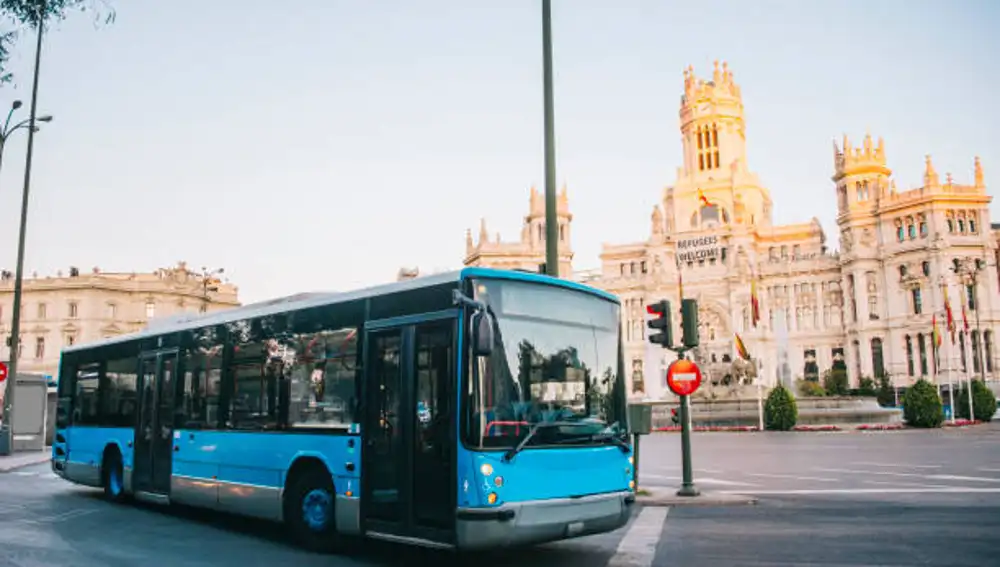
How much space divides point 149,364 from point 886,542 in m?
10.8

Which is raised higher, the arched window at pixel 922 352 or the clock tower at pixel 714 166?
the clock tower at pixel 714 166

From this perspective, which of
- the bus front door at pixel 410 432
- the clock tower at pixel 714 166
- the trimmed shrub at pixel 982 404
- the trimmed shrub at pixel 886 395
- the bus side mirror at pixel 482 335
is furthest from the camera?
the clock tower at pixel 714 166

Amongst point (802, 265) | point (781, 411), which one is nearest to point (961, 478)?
point (781, 411)

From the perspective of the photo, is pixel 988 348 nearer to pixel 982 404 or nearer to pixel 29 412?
pixel 982 404

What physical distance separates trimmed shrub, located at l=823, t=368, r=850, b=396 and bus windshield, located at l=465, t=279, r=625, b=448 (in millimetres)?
69714

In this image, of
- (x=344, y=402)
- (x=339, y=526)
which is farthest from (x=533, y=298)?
(x=339, y=526)

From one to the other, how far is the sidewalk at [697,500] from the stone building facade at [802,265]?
5386 centimetres

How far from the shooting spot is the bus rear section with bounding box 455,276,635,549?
700cm

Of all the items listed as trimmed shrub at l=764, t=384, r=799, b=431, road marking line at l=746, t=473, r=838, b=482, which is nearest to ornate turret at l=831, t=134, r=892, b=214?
trimmed shrub at l=764, t=384, r=799, b=431

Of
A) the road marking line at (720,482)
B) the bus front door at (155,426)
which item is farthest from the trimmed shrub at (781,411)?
the bus front door at (155,426)

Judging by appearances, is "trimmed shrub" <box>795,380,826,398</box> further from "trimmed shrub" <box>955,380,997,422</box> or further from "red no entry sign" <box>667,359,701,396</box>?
"red no entry sign" <box>667,359,701,396</box>

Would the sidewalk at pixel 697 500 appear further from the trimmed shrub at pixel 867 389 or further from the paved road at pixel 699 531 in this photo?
the trimmed shrub at pixel 867 389

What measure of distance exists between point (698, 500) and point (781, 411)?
2553cm

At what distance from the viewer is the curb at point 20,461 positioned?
20528mm
